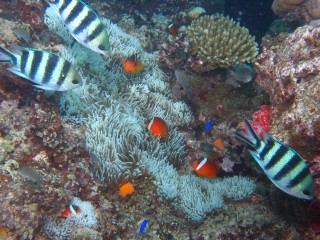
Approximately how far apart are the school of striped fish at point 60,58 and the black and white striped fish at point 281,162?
2.07 m

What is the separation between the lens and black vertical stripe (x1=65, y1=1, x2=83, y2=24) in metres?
3.19

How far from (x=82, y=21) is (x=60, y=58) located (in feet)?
2.19

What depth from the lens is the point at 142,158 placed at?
→ 4062 millimetres

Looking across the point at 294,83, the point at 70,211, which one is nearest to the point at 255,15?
the point at 294,83

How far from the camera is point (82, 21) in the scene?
3240mm

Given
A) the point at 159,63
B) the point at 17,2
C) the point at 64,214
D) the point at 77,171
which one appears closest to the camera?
the point at 64,214

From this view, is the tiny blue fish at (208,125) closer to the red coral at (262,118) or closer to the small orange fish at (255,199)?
the red coral at (262,118)

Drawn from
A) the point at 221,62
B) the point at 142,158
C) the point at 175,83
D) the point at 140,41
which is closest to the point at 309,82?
the point at 221,62

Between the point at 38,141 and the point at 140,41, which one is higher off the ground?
the point at 140,41

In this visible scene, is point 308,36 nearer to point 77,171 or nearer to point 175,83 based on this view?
point 175,83

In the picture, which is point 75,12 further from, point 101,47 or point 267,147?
point 267,147

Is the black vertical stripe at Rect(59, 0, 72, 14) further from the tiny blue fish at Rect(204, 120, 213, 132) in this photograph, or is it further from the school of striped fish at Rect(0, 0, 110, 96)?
the tiny blue fish at Rect(204, 120, 213, 132)

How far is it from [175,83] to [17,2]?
3.73 m

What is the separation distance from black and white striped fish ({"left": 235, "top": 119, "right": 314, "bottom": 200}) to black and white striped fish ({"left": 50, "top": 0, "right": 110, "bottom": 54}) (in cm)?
223
